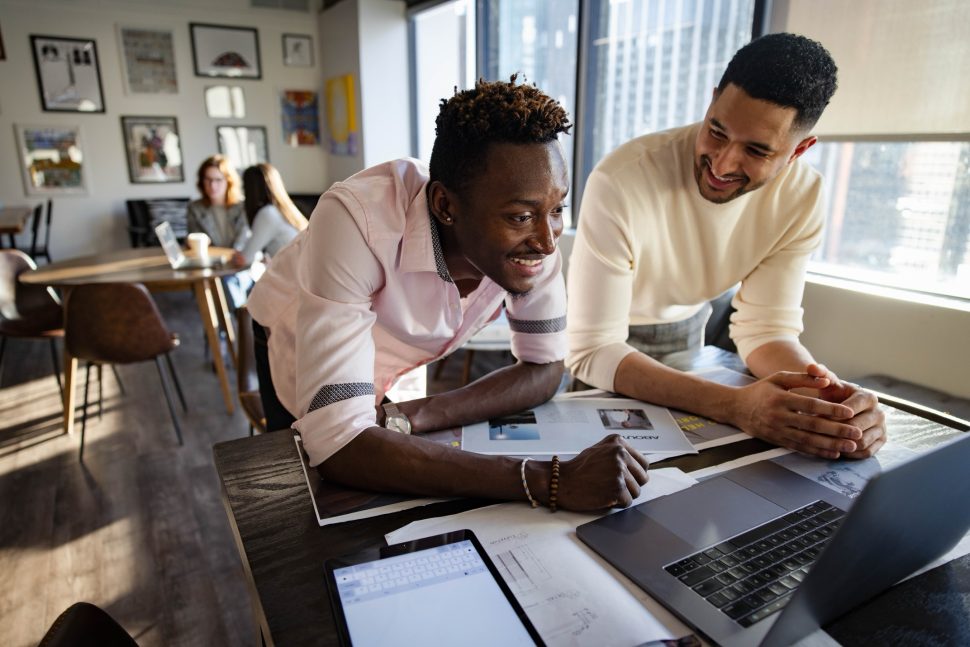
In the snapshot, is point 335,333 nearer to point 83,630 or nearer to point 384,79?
point 83,630

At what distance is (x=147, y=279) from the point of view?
3.12 meters

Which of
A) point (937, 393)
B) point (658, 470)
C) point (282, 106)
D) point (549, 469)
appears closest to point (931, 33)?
point (937, 393)

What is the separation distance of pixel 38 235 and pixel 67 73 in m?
1.53

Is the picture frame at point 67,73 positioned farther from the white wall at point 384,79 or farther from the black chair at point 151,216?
the white wall at point 384,79

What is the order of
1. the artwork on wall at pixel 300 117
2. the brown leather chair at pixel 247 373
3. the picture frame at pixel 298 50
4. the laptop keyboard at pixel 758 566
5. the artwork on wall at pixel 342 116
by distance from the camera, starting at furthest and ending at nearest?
the artwork on wall at pixel 300 117
the picture frame at pixel 298 50
the artwork on wall at pixel 342 116
the brown leather chair at pixel 247 373
the laptop keyboard at pixel 758 566

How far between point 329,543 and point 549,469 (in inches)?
12.5

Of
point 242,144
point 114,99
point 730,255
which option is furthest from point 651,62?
point 114,99

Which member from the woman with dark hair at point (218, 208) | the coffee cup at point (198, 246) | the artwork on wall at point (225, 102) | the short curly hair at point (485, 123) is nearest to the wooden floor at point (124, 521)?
the coffee cup at point (198, 246)

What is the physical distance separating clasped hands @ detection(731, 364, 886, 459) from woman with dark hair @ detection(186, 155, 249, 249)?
156 inches

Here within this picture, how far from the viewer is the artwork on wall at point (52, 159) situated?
5641 mm

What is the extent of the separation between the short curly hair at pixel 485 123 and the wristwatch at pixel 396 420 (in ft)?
1.31

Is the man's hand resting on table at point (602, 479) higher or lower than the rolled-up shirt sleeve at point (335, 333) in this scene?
lower

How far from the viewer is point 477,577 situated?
0.70 metres

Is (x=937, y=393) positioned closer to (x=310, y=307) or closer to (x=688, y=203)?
(x=688, y=203)
